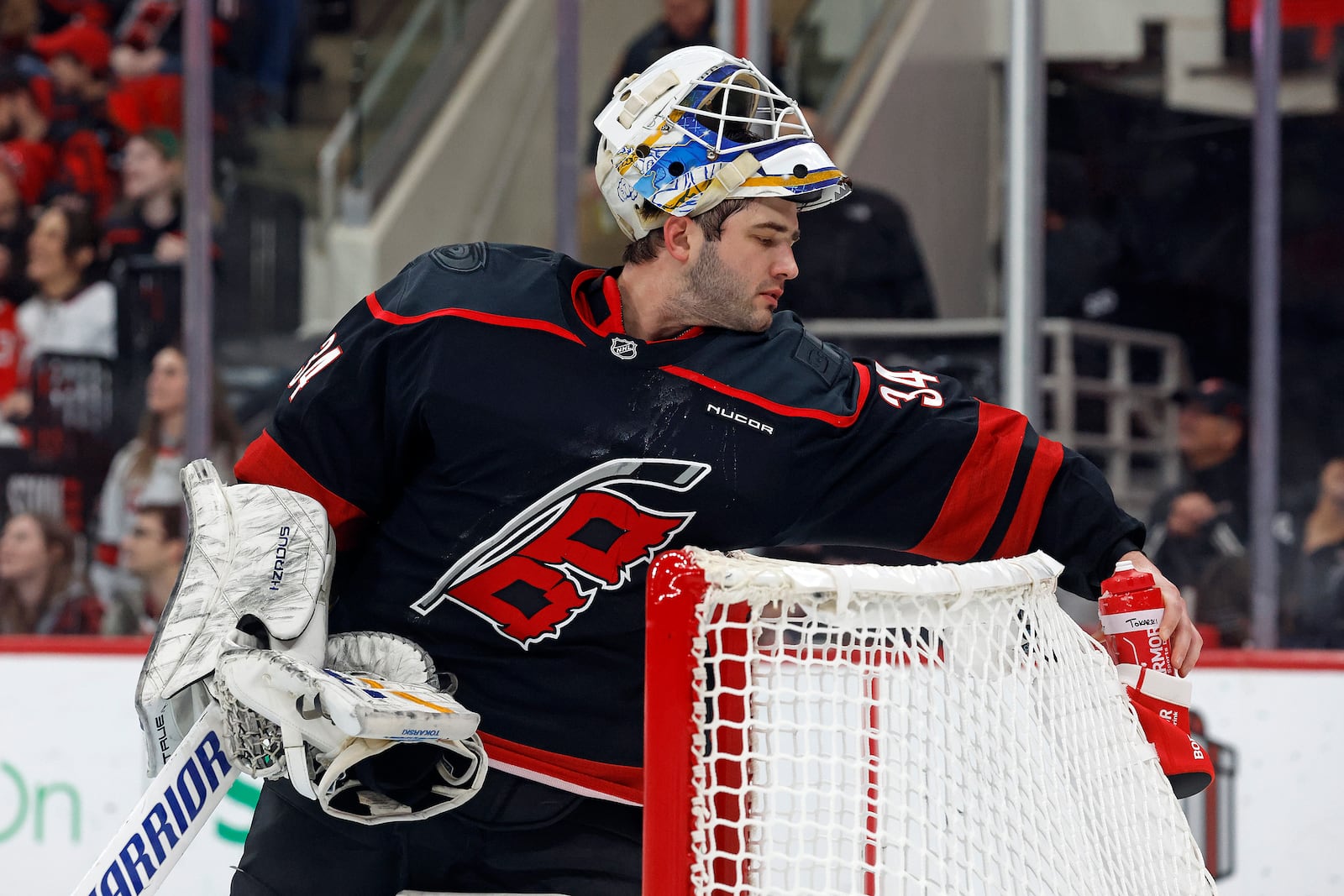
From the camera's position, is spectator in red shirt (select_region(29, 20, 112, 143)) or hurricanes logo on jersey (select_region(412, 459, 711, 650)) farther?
spectator in red shirt (select_region(29, 20, 112, 143))

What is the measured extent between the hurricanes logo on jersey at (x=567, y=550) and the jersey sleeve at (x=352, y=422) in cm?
13

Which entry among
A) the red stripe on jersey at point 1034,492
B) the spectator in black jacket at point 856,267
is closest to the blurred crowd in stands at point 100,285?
the spectator in black jacket at point 856,267

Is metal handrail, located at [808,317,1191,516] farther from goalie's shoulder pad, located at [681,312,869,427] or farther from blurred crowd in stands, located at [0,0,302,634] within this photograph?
goalie's shoulder pad, located at [681,312,869,427]

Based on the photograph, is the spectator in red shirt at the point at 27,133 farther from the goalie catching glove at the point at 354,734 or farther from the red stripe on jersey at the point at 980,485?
the red stripe on jersey at the point at 980,485

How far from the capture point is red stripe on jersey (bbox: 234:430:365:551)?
1.59 m

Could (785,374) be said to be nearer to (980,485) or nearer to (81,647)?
(980,485)

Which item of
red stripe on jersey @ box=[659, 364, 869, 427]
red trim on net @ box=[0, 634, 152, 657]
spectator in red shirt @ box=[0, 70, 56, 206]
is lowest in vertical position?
red trim on net @ box=[0, 634, 152, 657]

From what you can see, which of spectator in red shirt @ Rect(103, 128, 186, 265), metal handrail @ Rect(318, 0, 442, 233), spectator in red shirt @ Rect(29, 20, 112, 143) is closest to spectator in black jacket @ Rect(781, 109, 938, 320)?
metal handrail @ Rect(318, 0, 442, 233)

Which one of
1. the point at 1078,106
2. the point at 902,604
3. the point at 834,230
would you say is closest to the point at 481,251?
the point at 902,604

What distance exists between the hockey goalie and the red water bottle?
2.17ft

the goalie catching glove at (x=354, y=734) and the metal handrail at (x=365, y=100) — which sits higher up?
the metal handrail at (x=365, y=100)

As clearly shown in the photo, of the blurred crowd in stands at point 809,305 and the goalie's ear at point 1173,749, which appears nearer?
the goalie's ear at point 1173,749

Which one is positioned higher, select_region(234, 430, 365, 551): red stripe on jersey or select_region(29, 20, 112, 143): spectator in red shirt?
select_region(29, 20, 112, 143): spectator in red shirt

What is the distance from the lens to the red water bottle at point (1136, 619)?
153 cm
